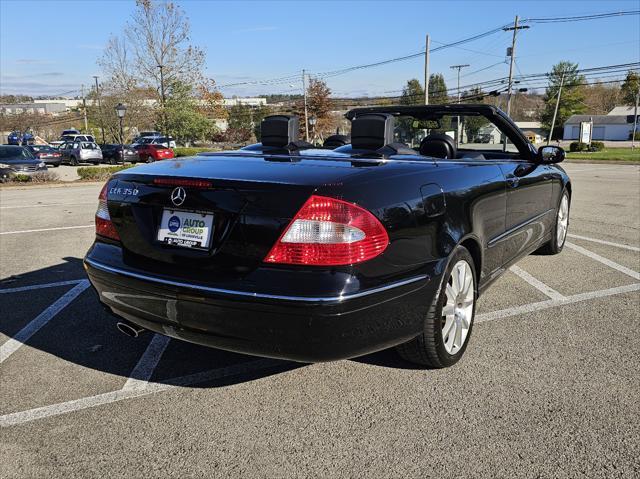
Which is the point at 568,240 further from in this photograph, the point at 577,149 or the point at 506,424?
the point at 577,149

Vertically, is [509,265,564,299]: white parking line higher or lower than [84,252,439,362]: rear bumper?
lower

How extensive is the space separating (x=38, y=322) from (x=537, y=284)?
4.12 metres

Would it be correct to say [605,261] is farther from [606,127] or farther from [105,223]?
[606,127]

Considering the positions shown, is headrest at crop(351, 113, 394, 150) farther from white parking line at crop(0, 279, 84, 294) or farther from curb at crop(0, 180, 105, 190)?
curb at crop(0, 180, 105, 190)

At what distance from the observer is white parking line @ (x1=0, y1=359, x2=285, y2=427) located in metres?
2.63

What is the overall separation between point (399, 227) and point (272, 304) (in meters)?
0.72

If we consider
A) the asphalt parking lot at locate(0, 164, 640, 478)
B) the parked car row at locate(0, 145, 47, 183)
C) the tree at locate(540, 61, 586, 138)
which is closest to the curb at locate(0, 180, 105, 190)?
the parked car row at locate(0, 145, 47, 183)

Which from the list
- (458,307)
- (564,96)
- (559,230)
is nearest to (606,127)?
(564,96)

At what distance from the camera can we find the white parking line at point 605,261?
5.05 m

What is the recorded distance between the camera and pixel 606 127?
9606cm

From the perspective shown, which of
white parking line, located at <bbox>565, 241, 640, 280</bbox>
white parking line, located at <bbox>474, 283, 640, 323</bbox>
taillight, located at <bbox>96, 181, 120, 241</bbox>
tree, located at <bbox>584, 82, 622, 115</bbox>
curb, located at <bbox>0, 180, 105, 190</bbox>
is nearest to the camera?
taillight, located at <bbox>96, 181, 120, 241</bbox>

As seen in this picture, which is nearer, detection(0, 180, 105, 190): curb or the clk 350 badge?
the clk 350 badge

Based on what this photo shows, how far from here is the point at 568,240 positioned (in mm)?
6656

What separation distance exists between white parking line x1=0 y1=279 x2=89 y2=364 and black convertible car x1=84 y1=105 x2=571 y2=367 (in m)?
1.02
